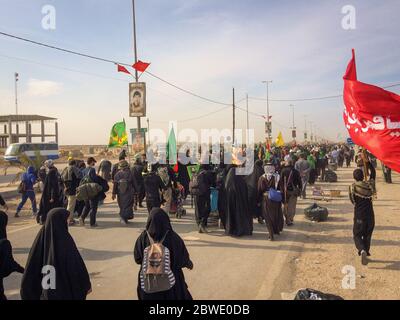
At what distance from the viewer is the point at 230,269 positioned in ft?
20.1

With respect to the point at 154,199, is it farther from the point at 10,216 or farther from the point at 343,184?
the point at 343,184

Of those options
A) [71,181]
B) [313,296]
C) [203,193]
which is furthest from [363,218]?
[71,181]

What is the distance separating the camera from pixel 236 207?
8.30m

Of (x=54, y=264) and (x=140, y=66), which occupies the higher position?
(x=140, y=66)

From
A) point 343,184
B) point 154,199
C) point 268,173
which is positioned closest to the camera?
point 268,173

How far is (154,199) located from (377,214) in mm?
6755

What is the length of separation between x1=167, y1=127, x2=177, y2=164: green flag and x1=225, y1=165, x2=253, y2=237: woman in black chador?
359 centimetres

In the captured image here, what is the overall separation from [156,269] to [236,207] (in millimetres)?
5015

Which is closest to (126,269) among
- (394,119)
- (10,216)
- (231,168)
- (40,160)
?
(231,168)

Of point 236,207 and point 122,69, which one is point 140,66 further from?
point 236,207

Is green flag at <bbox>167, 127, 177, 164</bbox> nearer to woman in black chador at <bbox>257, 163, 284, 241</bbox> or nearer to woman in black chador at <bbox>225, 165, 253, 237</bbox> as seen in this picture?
woman in black chador at <bbox>225, 165, 253, 237</bbox>

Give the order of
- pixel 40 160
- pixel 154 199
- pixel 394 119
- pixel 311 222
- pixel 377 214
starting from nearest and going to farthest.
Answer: pixel 394 119 < pixel 154 199 < pixel 311 222 < pixel 377 214 < pixel 40 160

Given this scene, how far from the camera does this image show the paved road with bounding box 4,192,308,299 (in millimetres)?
5293

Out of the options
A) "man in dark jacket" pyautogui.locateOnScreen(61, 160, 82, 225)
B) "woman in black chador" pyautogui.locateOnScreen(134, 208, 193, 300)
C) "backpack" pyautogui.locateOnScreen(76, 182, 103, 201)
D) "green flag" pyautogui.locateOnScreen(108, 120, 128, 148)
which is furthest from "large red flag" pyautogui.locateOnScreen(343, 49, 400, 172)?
"green flag" pyautogui.locateOnScreen(108, 120, 128, 148)
